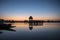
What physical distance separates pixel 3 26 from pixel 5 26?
0.70 ft

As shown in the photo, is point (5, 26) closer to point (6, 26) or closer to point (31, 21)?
point (6, 26)

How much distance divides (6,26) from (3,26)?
0.33 metres

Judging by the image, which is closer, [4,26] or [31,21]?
[4,26]

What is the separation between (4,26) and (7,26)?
0.34 metres

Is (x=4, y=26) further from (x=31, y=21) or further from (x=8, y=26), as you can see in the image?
(x=31, y=21)

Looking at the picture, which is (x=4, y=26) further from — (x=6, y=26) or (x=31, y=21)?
(x=31, y=21)

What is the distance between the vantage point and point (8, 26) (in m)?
11.4

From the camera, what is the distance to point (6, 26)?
36.9 feet

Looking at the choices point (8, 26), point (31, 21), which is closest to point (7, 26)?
point (8, 26)

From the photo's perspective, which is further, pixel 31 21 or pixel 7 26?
pixel 31 21

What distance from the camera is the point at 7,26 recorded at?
1132 centimetres

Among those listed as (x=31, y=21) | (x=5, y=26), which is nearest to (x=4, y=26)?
(x=5, y=26)

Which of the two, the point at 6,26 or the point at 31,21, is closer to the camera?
the point at 6,26

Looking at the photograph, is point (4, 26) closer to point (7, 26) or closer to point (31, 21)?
point (7, 26)
